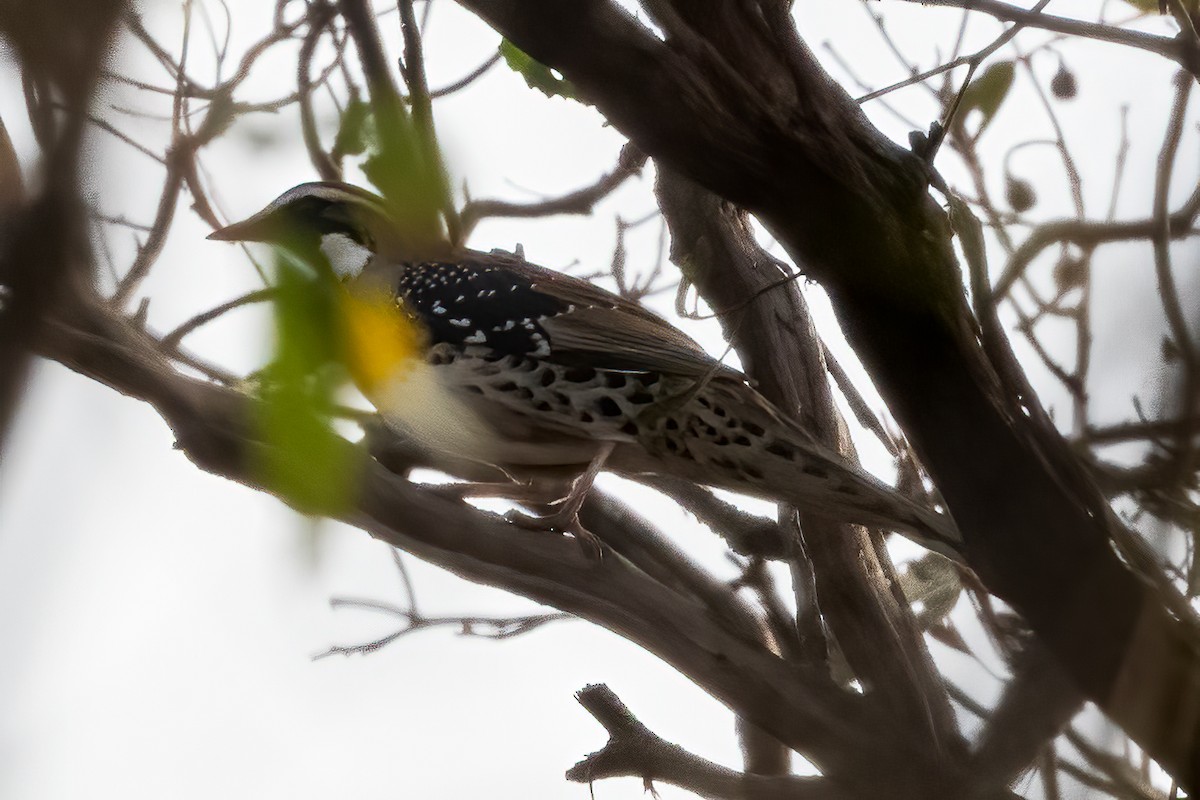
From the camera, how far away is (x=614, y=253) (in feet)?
13.1

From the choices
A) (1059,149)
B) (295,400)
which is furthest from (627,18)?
(295,400)

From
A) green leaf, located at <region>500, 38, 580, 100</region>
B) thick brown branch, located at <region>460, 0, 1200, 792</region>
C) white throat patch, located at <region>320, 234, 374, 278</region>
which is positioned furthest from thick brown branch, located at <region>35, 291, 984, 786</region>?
green leaf, located at <region>500, 38, 580, 100</region>

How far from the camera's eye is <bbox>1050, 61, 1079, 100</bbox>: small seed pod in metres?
2.21

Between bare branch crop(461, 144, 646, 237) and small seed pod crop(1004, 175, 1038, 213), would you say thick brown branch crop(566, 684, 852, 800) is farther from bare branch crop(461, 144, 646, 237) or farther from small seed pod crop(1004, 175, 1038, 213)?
bare branch crop(461, 144, 646, 237)

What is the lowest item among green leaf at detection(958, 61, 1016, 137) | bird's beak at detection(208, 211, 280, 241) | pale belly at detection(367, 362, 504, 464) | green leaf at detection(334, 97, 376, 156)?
bird's beak at detection(208, 211, 280, 241)

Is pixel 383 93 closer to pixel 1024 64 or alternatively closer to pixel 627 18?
pixel 627 18

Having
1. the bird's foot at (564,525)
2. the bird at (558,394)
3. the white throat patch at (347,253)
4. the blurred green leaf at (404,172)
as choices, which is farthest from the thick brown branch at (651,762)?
the blurred green leaf at (404,172)

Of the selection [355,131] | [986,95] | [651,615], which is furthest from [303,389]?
[986,95]

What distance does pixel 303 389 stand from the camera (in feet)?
3.38

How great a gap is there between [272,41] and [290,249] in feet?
2.66

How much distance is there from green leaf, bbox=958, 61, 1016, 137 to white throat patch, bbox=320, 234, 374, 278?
1.51 meters

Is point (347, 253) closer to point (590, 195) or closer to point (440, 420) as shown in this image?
point (440, 420)

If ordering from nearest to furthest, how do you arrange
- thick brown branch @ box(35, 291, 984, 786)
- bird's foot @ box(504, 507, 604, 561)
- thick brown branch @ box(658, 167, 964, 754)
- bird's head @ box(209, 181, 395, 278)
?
1. thick brown branch @ box(35, 291, 984, 786)
2. bird's foot @ box(504, 507, 604, 561)
3. bird's head @ box(209, 181, 395, 278)
4. thick brown branch @ box(658, 167, 964, 754)

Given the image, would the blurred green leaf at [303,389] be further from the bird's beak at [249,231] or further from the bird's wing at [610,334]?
the bird's wing at [610,334]
